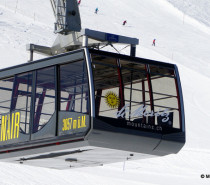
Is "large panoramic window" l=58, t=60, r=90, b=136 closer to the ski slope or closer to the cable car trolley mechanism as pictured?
the cable car trolley mechanism

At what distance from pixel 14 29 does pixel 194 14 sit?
105 ft

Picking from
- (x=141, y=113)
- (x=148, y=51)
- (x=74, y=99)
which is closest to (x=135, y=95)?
(x=141, y=113)

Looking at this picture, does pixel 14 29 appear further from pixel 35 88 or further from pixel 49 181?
pixel 35 88

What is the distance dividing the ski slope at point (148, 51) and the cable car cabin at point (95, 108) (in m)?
13.6

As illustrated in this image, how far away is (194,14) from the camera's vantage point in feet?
248

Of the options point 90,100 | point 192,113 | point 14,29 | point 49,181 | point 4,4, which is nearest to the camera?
point 90,100

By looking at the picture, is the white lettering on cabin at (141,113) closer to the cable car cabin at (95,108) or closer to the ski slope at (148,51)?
the cable car cabin at (95,108)

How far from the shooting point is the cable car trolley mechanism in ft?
40.6

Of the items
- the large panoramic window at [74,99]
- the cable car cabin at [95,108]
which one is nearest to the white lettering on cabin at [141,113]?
the cable car cabin at [95,108]

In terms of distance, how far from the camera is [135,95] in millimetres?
12820

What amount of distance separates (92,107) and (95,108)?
10 cm

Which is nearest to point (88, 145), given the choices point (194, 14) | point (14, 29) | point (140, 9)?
point (14, 29)

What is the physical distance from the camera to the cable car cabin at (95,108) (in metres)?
12.4

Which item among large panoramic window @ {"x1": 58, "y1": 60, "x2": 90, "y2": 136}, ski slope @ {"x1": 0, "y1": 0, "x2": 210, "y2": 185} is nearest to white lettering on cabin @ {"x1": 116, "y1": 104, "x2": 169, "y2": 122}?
→ large panoramic window @ {"x1": 58, "y1": 60, "x2": 90, "y2": 136}
